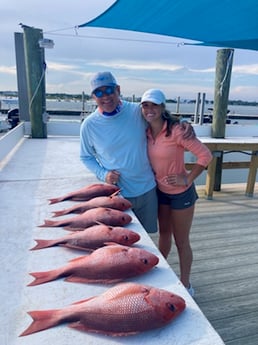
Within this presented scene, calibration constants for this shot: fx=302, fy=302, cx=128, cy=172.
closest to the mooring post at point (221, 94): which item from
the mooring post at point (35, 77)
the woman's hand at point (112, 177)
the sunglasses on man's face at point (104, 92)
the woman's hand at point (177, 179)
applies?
the mooring post at point (35, 77)

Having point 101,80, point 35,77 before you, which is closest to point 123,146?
point 101,80

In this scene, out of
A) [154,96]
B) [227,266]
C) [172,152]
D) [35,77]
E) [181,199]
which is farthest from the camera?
[35,77]

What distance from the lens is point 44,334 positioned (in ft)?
2.87

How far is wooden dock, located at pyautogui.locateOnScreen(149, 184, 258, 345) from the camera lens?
7.44 feet

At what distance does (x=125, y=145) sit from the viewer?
6.77 feet

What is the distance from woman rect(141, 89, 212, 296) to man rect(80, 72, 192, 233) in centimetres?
8

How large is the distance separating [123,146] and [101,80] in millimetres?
455

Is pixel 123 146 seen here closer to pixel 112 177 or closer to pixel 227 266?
pixel 112 177

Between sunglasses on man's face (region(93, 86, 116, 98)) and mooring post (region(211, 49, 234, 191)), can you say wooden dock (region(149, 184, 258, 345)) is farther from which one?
sunglasses on man's face (region(93, 86, 116, 98))

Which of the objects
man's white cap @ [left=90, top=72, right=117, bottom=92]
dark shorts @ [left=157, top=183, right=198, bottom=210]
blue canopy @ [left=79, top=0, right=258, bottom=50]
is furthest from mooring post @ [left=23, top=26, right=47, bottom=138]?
dark shorts @ [left=157, top=183, right=198, bottom=210]

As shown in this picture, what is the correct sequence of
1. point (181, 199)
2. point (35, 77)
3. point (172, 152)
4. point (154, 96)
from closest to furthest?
point (154, 96)
point (172, 152)
point (181, 199)
point (35, 77)

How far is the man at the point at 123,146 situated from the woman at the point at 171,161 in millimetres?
80

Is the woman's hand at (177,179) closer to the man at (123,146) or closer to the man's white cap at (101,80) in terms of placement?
the man at (123,146)

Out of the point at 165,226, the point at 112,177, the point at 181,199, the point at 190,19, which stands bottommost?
the point at 165,226
